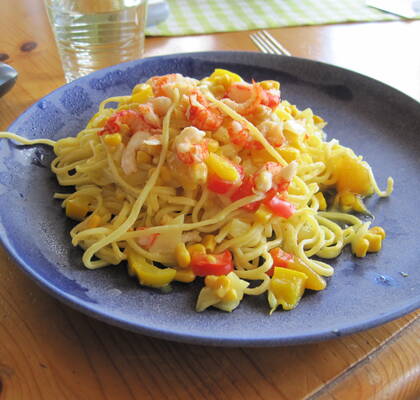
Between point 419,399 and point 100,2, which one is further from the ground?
point 100,2

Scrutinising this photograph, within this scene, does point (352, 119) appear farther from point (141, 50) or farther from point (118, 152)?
point (141, 50)

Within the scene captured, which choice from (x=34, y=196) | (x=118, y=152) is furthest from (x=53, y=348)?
(x=118, y=152)

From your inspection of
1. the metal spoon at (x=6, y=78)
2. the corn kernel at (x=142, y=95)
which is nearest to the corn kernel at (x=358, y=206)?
the corn kernel at (x=142, y=95)

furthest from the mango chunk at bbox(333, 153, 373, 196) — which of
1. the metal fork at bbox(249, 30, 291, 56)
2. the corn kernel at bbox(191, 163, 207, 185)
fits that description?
the metal fork at bbox(249, 30, 291, 56)

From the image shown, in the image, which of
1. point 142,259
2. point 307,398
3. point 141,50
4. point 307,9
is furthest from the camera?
point 307,9

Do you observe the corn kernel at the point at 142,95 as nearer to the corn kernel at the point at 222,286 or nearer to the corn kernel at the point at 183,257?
the corn kernel at the point at 183,257

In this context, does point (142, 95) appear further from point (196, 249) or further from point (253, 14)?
point (253, 14)

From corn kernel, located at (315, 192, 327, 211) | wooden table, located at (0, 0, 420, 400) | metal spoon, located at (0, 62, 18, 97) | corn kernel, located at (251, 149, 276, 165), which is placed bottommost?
wooden table, located at (0, 0, 420, 400)

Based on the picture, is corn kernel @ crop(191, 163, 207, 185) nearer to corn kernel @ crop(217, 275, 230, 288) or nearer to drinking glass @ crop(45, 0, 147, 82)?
corn kernel @ crop(217, 275, 230, 288)
